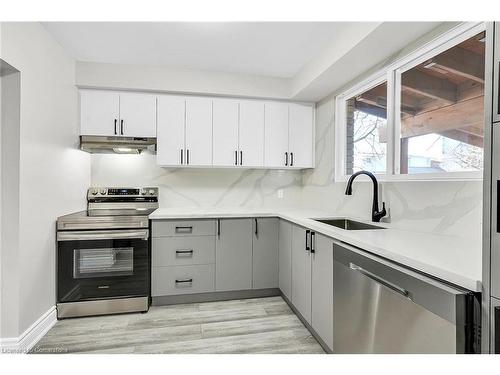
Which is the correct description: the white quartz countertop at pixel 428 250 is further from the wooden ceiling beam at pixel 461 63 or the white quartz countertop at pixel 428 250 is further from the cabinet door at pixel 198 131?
the cabinet door at pixel 198 131

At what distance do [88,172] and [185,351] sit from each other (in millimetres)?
2197

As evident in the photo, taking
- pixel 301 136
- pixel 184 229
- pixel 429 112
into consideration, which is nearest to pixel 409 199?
pixel 429 112

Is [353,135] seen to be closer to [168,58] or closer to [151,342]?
[168,58]

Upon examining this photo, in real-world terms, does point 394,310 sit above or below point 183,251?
above

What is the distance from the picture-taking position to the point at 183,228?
8.61ft

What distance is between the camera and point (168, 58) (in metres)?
2.64

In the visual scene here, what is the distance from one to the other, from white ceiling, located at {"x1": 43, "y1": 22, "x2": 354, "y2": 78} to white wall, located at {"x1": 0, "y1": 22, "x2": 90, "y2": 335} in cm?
29

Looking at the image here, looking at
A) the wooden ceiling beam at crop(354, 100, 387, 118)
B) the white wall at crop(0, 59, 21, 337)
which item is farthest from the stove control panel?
the wooden ceiling beam at crop(354, 100, 387, 118)

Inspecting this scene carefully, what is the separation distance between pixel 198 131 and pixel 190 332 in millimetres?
1969

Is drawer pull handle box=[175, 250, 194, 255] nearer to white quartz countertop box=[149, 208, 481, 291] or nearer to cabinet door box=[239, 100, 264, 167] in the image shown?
cabinet door box=[239, 100, 264, 167]

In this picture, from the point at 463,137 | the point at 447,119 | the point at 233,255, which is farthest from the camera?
the point at 233,255

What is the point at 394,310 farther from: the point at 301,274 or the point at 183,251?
the point at 183,251

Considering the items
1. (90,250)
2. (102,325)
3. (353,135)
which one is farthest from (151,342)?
(353,135)

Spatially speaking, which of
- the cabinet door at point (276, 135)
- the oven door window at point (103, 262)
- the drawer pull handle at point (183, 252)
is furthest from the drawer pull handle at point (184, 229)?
the cabinet door at point (276, 135)
